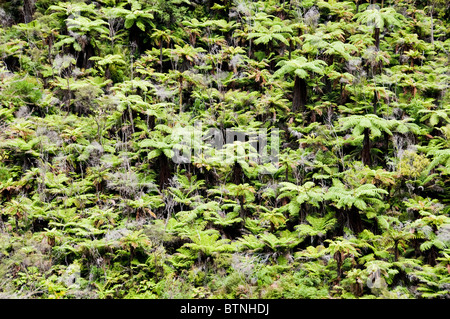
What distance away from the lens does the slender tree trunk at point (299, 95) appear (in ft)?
45.8

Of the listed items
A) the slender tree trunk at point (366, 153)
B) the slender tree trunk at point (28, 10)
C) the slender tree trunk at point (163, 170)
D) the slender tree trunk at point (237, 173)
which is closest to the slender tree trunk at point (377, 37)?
the slender tree trunk at point (366, 153)

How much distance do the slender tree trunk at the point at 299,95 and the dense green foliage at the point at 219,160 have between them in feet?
0.19

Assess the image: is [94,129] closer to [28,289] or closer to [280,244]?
[28,289]

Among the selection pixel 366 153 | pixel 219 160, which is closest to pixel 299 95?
pixel 366 153

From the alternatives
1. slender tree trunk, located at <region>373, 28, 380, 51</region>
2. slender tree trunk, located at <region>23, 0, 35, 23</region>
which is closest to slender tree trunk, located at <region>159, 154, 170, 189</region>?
slender tree trunk, located at <region>373, 28, 380, 51</region>

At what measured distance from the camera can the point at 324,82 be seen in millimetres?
14758

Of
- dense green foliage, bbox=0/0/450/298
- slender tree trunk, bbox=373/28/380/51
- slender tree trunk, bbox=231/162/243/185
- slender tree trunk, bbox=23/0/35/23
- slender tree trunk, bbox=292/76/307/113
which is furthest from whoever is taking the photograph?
slender tree trunk, bbox=23/0/35/23

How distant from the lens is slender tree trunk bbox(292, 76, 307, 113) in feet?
45.8

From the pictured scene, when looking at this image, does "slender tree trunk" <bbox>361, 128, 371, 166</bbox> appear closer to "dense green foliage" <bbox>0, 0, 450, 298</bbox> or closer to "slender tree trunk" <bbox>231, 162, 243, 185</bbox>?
"dense green foliage" <bbox>0, 0, 450, 298</bbox>

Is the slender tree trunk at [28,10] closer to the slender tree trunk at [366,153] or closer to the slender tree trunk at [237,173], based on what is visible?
the slender tree trunk at [237,173]

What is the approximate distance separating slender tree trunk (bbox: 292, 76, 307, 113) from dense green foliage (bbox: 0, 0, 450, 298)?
0.06m

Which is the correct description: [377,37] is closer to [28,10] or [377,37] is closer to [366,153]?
[366,153]
